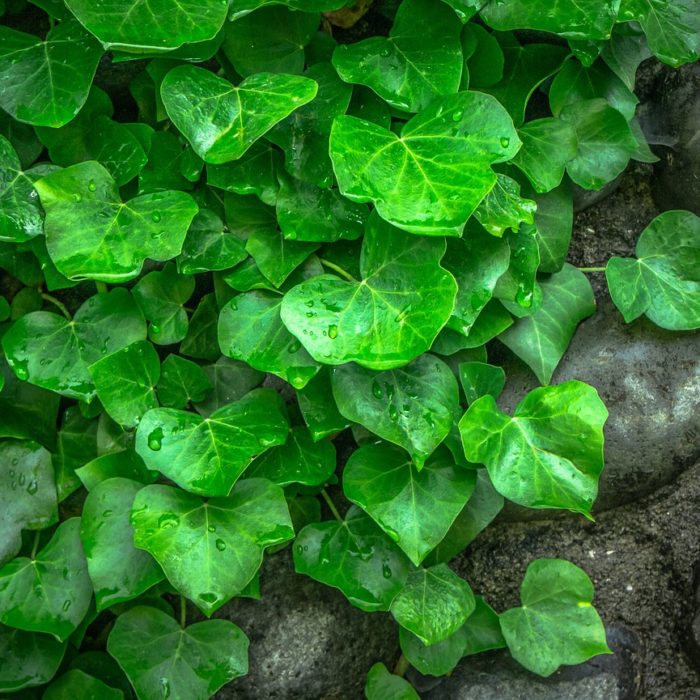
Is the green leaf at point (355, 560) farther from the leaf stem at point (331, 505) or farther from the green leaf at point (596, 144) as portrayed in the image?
the green leaf at point (596, 144)

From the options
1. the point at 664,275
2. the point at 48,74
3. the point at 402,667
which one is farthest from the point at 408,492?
the point at 48,74

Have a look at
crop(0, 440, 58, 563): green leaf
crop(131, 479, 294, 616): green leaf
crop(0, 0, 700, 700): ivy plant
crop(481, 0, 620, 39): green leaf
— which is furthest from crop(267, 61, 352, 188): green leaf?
crop(0, 440, 58, 563): green leaf

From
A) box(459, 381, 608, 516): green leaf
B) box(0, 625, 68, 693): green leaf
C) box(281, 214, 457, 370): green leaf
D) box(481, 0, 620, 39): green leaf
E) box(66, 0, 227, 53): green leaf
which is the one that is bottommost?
box(0, 625, 68, 693): green leaf

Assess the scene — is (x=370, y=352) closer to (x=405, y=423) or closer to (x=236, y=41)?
(x=405, y=423)

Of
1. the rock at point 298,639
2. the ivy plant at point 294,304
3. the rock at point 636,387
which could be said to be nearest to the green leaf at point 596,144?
the ivy plant at point 294,304

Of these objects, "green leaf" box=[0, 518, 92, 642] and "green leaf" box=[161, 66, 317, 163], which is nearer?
"green leaf" box=[161, 66, 317, 163]

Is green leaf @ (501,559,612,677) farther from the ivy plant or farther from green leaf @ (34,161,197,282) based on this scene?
green leaf @ (34,161,197,282)

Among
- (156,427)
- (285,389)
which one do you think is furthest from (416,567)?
(156,427)
